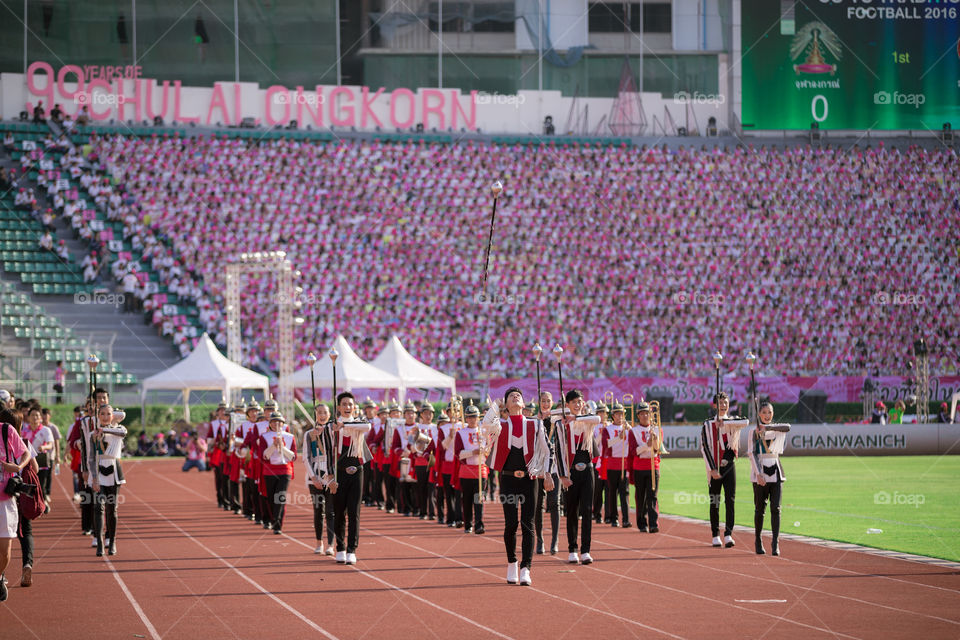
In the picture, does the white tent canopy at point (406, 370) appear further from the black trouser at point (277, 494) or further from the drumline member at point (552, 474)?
the drumline member at point (552, 474)

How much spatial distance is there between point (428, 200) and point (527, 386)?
9682 millimetres

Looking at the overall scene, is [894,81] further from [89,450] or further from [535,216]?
[89,450]

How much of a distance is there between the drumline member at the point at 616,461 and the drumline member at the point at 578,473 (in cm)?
419

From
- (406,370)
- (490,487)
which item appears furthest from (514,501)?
(406,370)

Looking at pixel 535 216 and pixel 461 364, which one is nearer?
pixel 461 364

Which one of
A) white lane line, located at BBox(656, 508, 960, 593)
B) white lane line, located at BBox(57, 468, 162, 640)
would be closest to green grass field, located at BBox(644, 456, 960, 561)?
white lane line, located at BBox(656, 508, 960, 593)

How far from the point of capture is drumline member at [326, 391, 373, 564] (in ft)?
47.2

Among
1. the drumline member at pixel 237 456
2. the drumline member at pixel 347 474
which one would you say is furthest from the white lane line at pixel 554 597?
the drumline member at pixel 237 456

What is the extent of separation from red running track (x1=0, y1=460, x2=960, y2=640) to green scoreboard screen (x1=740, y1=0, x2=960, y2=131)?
36827mm

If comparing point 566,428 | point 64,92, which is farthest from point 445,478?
point 64,92

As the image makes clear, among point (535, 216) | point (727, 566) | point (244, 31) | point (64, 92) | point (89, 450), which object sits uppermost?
point (244, 31)

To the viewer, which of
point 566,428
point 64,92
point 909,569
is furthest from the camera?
point 64,92

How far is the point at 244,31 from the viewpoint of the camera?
51844mm

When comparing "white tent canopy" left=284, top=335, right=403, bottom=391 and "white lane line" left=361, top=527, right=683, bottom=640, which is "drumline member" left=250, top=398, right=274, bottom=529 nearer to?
"white lane line" left=361, top=527, right=683, bottom=640
